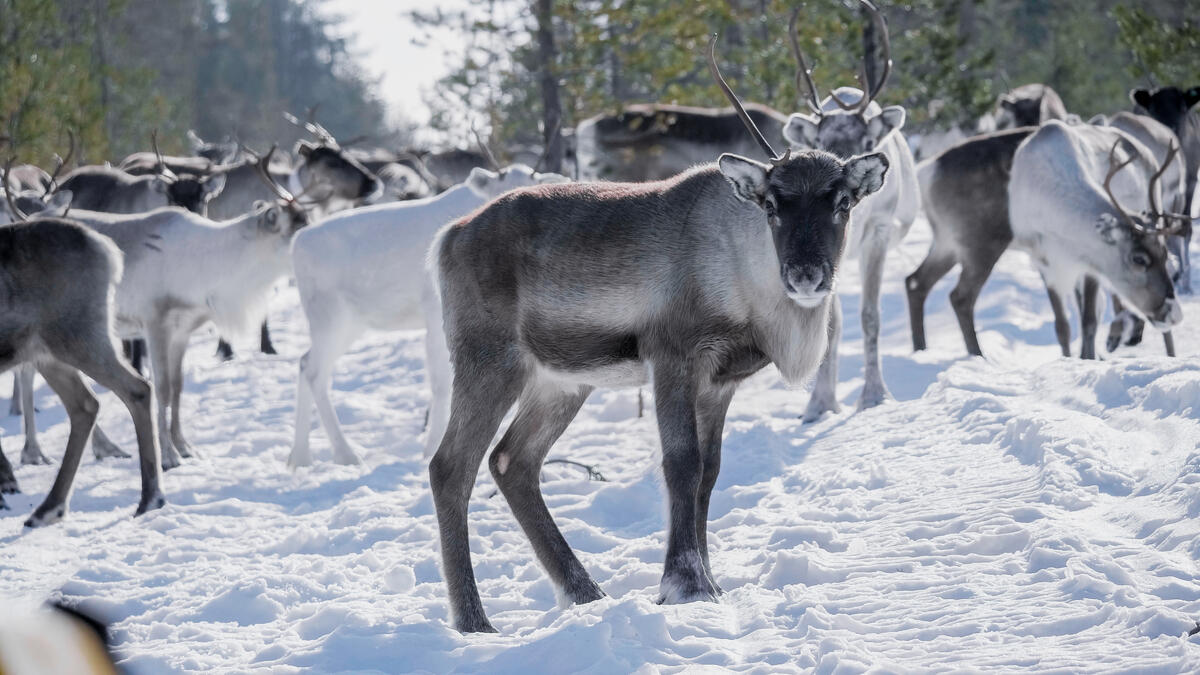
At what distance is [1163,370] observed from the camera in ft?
20.7

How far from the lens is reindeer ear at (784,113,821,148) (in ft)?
24.1

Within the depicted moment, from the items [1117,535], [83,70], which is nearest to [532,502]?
[1117,535]

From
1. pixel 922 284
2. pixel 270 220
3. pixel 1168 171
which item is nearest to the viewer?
pixel 270 220

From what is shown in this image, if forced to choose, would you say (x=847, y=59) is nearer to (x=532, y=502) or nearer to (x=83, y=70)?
(x=83, y=70)

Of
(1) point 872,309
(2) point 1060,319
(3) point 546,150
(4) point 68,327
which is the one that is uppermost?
(3) point 546,150

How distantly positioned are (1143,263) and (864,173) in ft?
14.5

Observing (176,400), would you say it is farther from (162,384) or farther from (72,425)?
(72,425)

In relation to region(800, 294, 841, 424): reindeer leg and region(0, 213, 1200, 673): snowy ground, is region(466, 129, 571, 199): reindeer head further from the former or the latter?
region(800, 294, 841, 424): reindeer leg

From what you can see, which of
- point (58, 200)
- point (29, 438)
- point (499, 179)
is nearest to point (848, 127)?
point (499, 179)

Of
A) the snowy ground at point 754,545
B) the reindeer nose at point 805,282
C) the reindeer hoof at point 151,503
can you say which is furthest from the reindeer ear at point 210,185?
the reindeer nose at point 805,282

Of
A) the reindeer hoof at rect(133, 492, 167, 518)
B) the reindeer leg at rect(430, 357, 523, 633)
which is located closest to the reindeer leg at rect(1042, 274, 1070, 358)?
the reindeer leg at rect(430, 357, 523, 633)

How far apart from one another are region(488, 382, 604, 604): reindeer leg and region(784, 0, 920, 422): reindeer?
7.58 feet

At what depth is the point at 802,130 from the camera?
7.39 meters

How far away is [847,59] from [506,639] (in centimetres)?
1299
